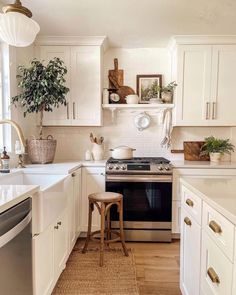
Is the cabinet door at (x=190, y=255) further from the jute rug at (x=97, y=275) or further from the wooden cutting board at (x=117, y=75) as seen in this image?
the wooden cutting board at (x=117, y=75)

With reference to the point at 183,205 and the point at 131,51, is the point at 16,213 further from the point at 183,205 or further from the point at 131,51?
the point at 131,51

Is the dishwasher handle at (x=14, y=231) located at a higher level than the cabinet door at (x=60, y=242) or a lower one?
higher

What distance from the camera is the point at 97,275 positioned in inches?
84.7

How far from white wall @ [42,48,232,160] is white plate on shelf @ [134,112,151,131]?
0.07 meters

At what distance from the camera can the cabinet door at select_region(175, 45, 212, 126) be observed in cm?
303

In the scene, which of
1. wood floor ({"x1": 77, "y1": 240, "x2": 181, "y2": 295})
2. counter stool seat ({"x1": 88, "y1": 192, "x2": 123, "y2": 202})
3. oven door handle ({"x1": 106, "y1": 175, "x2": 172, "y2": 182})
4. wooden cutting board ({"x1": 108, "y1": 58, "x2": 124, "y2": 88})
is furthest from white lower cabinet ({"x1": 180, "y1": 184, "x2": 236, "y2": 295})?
wooden cutting board ({"x1": 108, "y1": 58, "x2": 124, "y2": 88})

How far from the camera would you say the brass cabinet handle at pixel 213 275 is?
3.65 feet

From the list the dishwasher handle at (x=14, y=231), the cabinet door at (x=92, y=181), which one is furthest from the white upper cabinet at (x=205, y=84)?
the dishwasher handle at (x=14, y=231)

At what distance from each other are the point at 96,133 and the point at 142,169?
973mm

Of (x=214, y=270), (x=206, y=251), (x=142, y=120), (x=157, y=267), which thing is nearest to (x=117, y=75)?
(x=142, y=120)

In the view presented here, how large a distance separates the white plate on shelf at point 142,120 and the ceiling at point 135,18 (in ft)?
3.22

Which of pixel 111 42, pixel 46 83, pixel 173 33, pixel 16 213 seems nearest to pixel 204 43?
pixel 173 33

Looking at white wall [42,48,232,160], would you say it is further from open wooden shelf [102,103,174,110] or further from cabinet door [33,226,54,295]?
cabinet door [33,226,54,295]

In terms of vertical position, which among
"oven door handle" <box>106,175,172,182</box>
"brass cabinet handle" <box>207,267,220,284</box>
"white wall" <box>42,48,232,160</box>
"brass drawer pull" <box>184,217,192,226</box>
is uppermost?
"white wall" <box>42,48,232,160</box>
